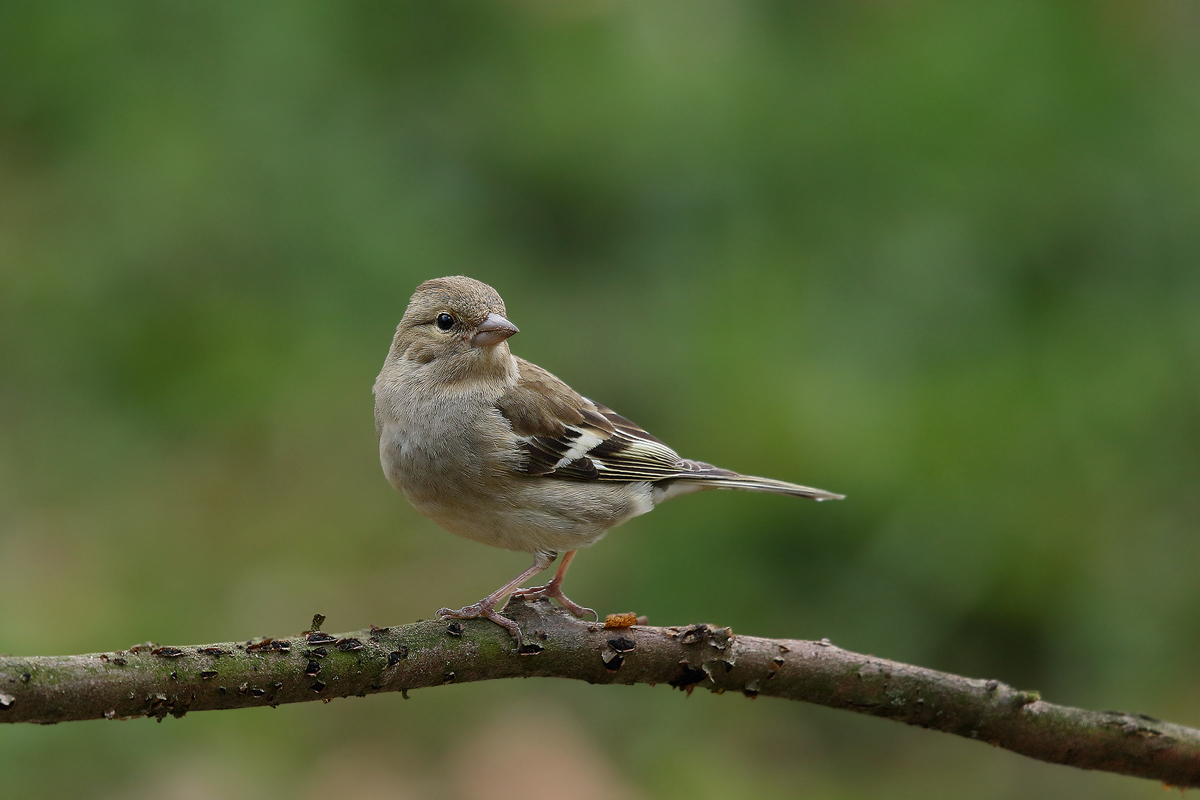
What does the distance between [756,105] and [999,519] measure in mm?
4347

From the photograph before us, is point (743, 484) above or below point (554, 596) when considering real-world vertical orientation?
above

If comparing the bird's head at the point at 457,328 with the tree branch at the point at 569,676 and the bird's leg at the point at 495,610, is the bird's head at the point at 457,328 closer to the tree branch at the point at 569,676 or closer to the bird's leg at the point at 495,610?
the bird's leg at the point at 495,610

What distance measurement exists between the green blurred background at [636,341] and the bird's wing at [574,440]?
6.09 feet

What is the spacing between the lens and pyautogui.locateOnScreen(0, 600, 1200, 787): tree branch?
8.84ft

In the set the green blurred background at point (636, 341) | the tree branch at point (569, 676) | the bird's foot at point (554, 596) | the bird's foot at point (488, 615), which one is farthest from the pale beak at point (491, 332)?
the green blurred background at point (636, 341)

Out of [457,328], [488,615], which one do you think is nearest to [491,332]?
[457,328]

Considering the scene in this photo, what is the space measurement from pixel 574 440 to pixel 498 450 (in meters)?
0.54

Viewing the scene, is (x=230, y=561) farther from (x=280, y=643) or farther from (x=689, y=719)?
(x=280, y=643)

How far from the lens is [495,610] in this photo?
3605 mm

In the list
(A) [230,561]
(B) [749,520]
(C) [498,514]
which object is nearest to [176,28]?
(A) [230,561]

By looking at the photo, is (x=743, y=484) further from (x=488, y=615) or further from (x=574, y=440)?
(x=488, y=615)

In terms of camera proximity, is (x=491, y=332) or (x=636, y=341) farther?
(x=636, y=341)

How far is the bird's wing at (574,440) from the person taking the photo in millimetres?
4484

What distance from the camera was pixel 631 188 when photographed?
933cm
